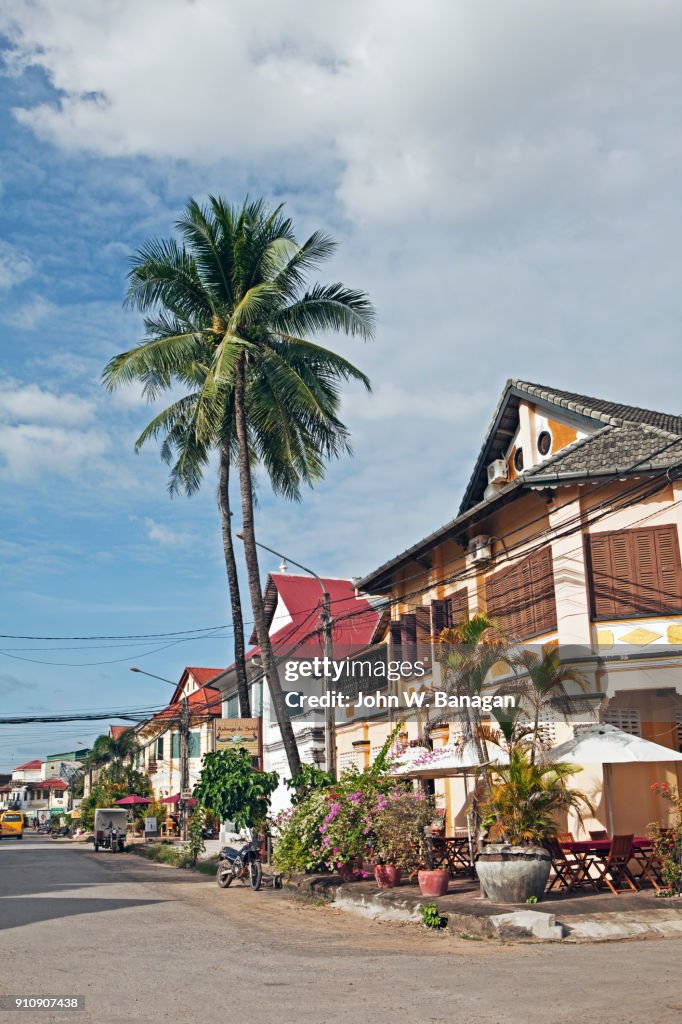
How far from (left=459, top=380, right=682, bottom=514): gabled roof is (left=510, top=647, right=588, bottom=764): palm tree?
16.9 ft

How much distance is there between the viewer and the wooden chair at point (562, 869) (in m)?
15.9

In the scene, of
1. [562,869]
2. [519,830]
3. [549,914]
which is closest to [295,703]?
[562,869]

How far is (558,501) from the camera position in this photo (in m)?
19.4

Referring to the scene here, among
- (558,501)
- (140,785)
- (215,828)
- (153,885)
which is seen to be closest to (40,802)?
(140,785)

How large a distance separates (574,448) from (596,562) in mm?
2533

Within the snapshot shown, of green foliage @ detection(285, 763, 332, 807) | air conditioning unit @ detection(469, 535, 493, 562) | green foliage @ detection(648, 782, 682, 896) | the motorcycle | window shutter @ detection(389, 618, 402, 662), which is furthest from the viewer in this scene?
window shutter @ detection(389, 618, 402, 662)

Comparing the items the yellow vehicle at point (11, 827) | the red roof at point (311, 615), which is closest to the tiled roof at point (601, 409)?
the red roof at point (311, 615)

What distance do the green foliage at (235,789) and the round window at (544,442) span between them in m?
10.4

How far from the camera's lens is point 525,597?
20328 mm

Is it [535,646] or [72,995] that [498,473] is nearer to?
[535,646]

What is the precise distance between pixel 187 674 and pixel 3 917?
47507 millimetres

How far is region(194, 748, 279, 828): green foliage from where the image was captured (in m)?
24.3

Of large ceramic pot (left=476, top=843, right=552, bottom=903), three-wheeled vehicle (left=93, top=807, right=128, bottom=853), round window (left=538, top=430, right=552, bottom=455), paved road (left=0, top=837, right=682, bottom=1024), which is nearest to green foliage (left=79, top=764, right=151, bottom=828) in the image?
three-wheeled vehicle (left=93, top=807, right=128, bottom=853)

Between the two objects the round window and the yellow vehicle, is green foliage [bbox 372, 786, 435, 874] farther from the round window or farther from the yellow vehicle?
the yellow vehicle
